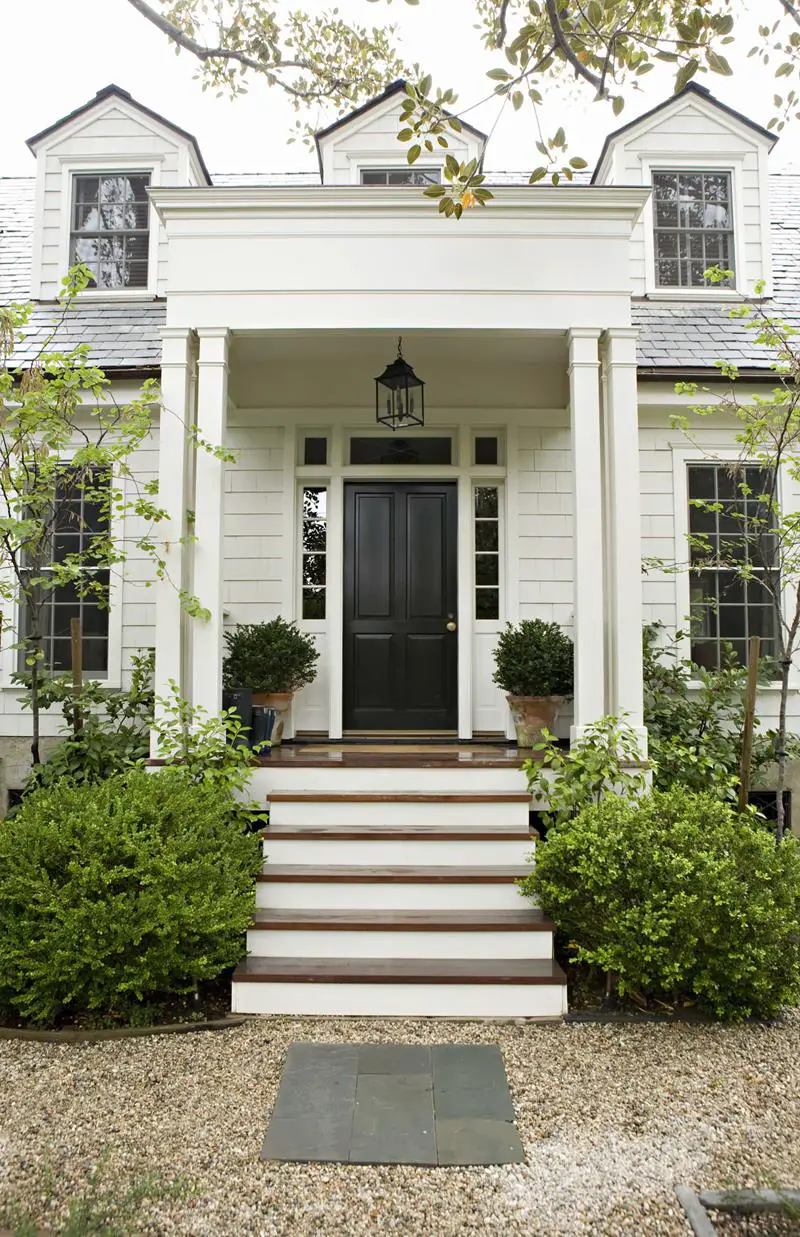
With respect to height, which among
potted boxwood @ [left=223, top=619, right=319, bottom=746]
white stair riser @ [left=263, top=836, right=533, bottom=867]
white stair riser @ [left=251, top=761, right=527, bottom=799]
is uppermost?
potted boxwood @ [left=223, top=619, right=319, bottom=746]

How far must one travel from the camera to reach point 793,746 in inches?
234

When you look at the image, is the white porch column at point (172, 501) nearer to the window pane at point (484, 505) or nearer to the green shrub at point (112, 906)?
the green shrub at point (112, 906)

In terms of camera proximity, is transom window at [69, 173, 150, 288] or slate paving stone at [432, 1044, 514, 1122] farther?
transom window at [69, 173, 150, 288]

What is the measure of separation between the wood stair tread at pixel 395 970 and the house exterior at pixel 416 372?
4.04 ft

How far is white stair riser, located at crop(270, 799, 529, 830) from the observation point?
4.79 meters

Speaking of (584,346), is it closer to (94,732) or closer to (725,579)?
(725,579)

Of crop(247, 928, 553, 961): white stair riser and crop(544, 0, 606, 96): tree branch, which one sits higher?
crop(544, 0, 606, 96): tree branch

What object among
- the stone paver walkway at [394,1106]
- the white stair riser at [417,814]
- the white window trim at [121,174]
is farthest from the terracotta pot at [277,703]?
the white window trim at [121,174]

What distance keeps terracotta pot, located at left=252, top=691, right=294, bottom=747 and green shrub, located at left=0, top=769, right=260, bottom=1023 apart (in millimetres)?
2056

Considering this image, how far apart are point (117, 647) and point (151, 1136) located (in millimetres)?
4492

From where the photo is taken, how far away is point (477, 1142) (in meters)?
2.72

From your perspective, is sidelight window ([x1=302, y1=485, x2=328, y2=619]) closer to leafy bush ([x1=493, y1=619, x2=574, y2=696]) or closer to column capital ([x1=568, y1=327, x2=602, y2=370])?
leafy bush ([x1=493, y1=619, x2=574, y2=696])

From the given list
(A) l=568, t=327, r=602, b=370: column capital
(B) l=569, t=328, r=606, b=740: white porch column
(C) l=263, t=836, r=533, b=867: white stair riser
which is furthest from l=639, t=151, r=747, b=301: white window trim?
(C) l=263, t=836, r=533, b=867: white stair riser

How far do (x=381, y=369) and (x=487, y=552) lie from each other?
1.69m
